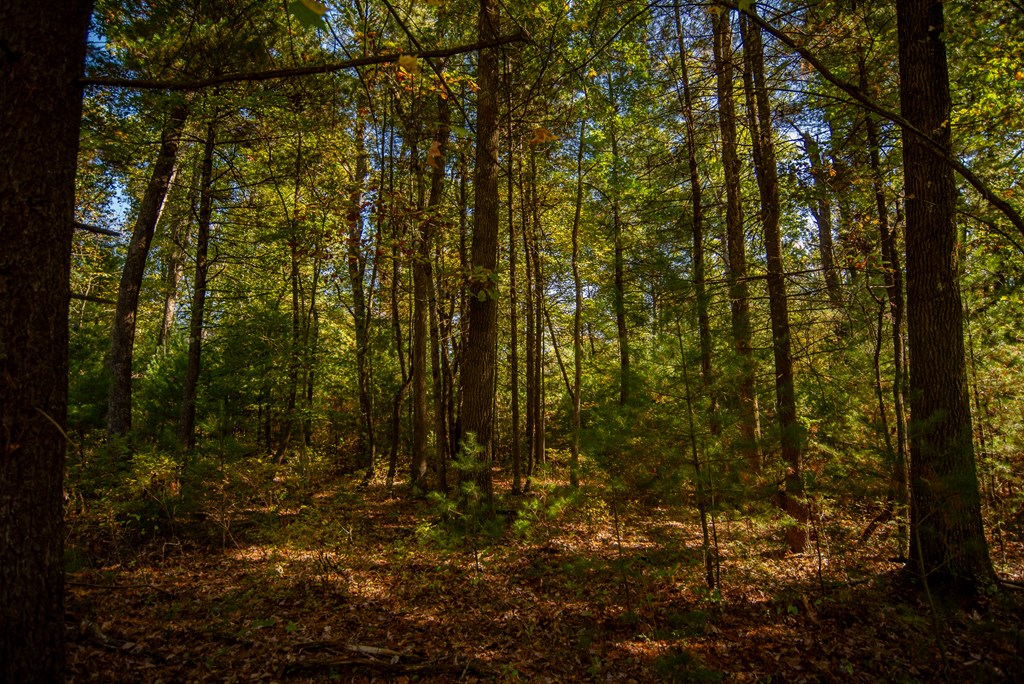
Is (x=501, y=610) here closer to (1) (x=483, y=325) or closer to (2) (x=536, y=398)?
(1) (x=483, y=325)

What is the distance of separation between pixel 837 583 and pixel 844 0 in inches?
261

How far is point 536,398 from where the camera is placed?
37.7ft

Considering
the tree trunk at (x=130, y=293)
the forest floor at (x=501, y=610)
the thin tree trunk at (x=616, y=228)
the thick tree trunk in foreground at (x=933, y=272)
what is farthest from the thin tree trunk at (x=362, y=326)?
the thick tree trunk in foreground at (x=933, y=272)

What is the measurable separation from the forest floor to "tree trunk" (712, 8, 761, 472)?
67.8 inches

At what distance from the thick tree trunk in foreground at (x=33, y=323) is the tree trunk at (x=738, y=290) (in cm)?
500

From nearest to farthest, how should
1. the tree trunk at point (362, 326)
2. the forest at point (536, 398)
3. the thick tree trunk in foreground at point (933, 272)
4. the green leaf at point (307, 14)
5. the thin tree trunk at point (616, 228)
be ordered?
the green leaf at point (307, 14), the forest at point (536, 398), the thick tree trunk in foreground at point (933, 272), the thin tree trunk at point (616, 228), the tree trunk at point (362, 326)

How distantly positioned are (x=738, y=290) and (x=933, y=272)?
1.99 metres

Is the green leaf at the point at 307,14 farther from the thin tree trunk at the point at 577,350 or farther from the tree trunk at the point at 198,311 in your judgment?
the tree trunk at the point at 198,311

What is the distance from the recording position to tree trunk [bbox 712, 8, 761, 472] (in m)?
5.39

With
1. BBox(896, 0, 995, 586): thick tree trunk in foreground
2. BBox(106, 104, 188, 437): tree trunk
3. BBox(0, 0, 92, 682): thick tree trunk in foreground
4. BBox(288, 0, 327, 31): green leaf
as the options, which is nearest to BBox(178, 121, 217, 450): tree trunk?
BBox(106, 104, 188, 437): tree trunk

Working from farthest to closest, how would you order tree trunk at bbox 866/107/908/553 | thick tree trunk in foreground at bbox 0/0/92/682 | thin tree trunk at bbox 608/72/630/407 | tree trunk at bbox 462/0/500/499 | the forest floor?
thin tree trunk at bbox 608/72/630/407 < tree trunk at bbox 462/0/500/499 < tree trunk at bbox 866/107/908/553 < the forest floor < thick tree trunk in foreground at bbox 0/0/92/682

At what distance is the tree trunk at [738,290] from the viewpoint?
539cm

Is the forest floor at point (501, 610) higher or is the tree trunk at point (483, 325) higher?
the tree trunk at point (483, 325)

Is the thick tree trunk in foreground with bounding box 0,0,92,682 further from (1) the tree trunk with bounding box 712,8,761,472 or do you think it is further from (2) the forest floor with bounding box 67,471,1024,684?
(1) the tree trunk with bounding box 712,8,761,472
